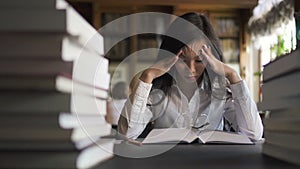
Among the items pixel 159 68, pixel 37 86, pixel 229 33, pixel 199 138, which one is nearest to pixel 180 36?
pixel 159 68

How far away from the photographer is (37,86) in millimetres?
262

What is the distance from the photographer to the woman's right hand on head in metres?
1.24

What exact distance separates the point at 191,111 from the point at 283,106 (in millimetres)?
1094

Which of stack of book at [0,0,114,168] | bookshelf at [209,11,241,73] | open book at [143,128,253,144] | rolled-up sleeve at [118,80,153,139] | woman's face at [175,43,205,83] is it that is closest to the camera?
stack of book at [0,0,114,168]

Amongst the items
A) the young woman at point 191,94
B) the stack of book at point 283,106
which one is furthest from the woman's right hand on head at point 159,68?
the stack of book at point 283,106

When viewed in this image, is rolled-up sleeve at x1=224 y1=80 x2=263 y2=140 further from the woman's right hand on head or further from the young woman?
the woman's right hand on head

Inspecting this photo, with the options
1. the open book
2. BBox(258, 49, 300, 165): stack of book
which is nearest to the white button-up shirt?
the open book

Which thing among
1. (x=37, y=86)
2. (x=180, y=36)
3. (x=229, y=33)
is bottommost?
(x=37, y=86)

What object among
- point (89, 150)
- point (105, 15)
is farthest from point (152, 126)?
point (105, 15)

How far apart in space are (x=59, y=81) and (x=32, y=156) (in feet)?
0.17

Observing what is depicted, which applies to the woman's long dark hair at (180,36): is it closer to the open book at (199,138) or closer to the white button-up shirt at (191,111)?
the white button-up shirt at (191,111)

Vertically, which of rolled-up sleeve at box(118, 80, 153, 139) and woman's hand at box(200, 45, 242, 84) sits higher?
woman's hand at box(200, 45, 242, 84)

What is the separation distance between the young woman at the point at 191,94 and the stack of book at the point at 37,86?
0.89 metres

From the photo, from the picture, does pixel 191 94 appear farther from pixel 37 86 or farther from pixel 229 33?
pixel 229 33
